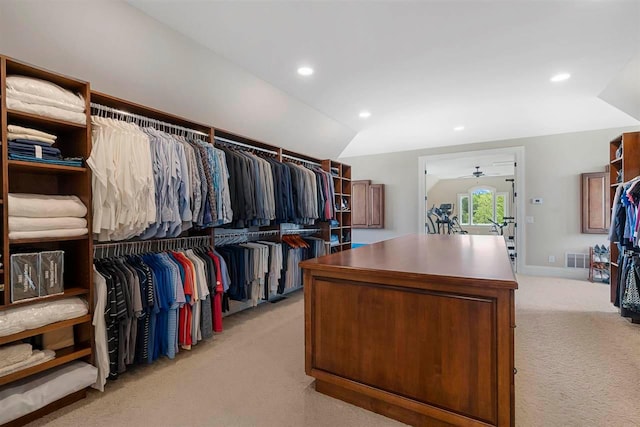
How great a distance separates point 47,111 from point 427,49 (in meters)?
2.85

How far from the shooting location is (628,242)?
10.1 feet

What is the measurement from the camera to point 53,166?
1.74 metres

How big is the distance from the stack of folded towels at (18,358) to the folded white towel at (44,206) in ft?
2.35

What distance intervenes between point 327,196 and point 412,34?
2.38m

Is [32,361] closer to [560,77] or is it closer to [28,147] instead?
[28,147]

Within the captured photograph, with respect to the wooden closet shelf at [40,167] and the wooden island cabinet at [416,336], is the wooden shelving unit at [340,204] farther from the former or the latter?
the wooden closet shelf at [40,167]

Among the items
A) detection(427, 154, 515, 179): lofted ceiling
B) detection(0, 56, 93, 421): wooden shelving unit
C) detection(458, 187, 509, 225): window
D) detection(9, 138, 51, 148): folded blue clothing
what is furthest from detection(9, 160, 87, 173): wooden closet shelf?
detection(458, 187, 509, 225): window

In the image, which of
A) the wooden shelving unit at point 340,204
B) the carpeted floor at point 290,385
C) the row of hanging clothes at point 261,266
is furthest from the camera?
Answer: the wooden shelving unit at point 340,204

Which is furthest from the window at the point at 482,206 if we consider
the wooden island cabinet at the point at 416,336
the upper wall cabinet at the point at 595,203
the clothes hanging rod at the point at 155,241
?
the clothes hanging rod at the point at 155,241

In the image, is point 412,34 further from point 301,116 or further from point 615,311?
point 615,311

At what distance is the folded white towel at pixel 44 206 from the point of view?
1596 mm

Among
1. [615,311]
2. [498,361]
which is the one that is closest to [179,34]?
[498,361]

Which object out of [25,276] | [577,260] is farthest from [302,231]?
[577,260]

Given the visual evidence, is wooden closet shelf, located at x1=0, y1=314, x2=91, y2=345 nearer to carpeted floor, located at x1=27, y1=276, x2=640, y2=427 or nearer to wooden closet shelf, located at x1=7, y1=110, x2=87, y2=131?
carpeted floor, located at x1=27, y1=276, x2=640, y2=427
